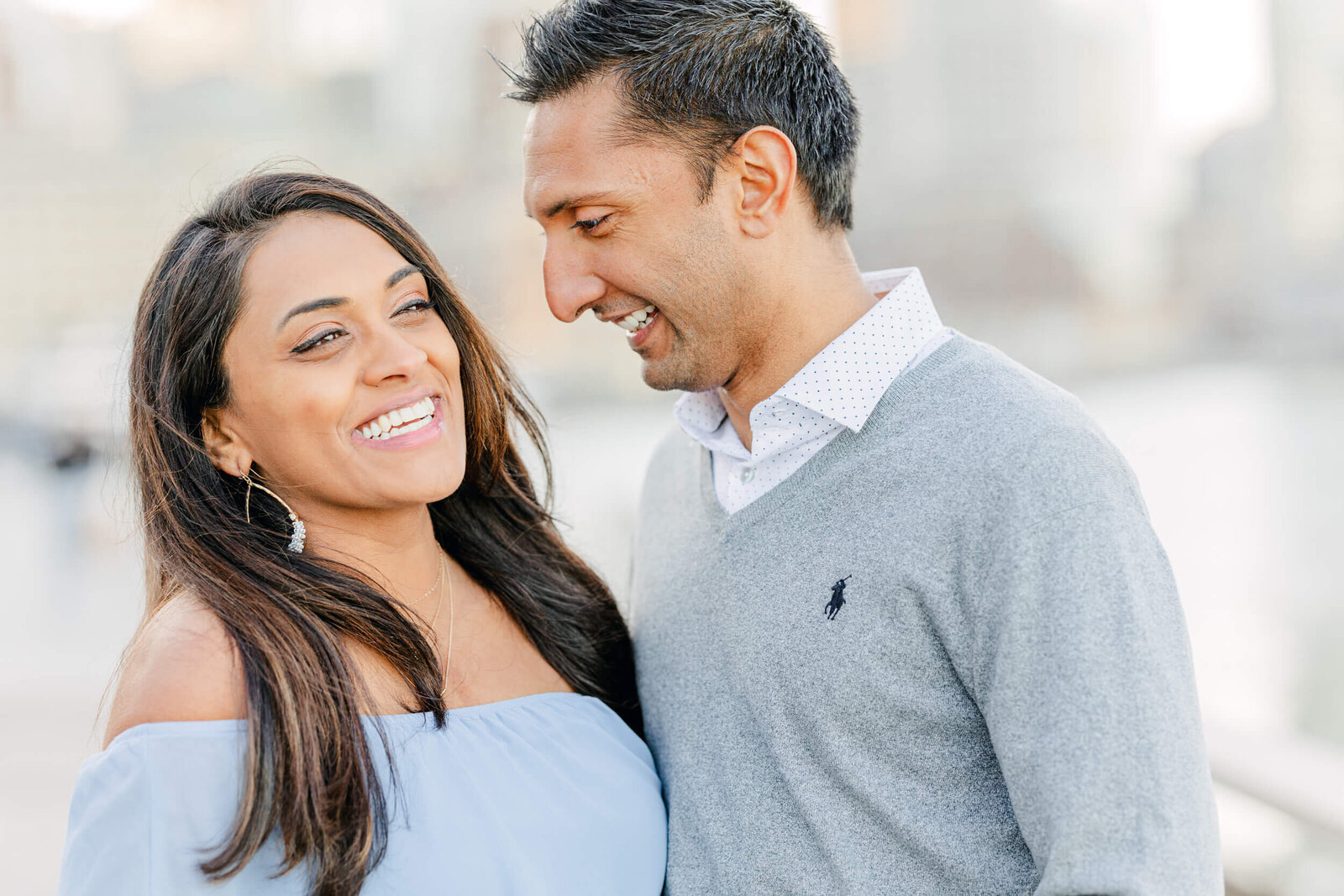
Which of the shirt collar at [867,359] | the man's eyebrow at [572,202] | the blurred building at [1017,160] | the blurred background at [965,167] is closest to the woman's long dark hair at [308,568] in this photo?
the man's eyebrow at [572,202]

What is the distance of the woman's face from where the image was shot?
163 cm

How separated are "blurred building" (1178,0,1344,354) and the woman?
40.1m

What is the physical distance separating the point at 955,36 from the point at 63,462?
35.1 m

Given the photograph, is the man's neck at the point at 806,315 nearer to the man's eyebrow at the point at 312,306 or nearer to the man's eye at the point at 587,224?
the man's eye at the point at 587,224

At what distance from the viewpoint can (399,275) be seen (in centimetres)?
173

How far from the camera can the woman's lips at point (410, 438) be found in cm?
168

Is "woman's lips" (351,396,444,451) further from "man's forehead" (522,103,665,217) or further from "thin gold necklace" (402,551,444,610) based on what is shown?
"man's forehead" (522,103,665,217)

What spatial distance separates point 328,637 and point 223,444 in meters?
0.36

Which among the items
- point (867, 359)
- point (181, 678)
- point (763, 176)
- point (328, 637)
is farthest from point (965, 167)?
point (181, 678)

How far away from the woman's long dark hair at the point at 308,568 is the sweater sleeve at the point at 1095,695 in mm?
772

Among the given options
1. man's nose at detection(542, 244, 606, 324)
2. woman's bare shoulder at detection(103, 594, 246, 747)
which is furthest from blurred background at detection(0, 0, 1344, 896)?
woman's bare shoulder at detection(103, 594, 246, 747)

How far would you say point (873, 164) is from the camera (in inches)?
1485

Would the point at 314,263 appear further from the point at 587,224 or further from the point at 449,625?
the point at 449,625

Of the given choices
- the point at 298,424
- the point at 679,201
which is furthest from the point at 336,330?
the point at 679,201
